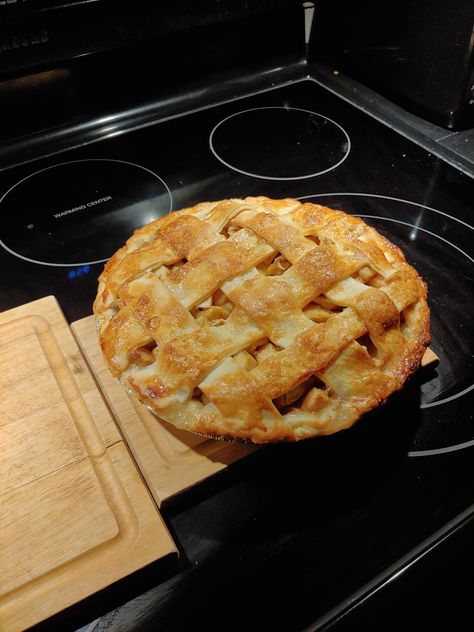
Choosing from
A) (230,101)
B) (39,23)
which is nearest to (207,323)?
(39,23)

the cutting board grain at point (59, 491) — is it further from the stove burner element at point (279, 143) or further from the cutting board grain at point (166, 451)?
the stove burner element at point (279, 143)

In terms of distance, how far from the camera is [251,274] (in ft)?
2.53

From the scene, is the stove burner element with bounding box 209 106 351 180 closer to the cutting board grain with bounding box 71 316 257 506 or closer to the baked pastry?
the baked pastry

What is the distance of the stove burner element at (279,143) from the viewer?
1255 millimetres

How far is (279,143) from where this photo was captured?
1.33 m

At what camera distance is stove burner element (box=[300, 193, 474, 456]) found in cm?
80

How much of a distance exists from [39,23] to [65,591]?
1.06 meters

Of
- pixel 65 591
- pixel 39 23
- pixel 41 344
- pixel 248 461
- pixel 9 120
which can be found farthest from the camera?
pixel 9 120

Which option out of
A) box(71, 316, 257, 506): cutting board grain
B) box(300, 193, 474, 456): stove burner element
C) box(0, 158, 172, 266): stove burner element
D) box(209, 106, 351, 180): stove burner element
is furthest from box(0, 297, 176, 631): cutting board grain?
box(209, 106, 351, 180): stove burner element

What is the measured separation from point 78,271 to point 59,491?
1.53ft

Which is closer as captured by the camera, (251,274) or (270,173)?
(251,274)

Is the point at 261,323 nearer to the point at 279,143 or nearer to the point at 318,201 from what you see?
the point at 318,201

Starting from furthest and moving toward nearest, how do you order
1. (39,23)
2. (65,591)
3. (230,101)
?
(230,101) → (39,23) → (65,591)

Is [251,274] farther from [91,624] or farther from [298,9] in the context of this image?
[298,9]
